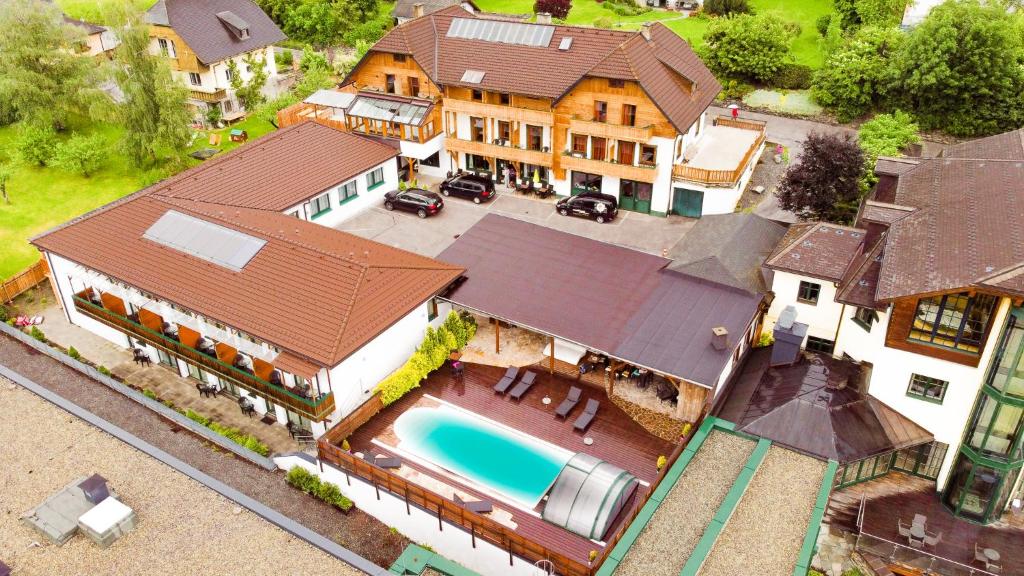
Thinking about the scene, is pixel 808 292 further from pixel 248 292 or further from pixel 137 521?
pixel 137 521

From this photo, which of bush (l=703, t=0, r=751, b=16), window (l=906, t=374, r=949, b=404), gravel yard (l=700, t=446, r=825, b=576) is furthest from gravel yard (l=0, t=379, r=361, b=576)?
bush (l=703, t=0, r=751, b=16)

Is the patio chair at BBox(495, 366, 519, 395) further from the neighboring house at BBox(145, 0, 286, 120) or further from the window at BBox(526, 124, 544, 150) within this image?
the neighboring house at BBox(145, 0, 286, 120)

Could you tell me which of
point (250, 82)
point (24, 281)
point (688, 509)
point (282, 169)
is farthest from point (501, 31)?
point (688, 509)

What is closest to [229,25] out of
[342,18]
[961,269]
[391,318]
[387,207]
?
[342,18]

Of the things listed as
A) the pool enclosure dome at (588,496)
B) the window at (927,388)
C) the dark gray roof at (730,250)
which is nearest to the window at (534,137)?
the dark gray roof at (730,250)

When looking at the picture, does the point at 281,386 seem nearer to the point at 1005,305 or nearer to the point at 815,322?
the point at 815,322

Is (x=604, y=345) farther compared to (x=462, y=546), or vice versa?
(x=604, y=345)
